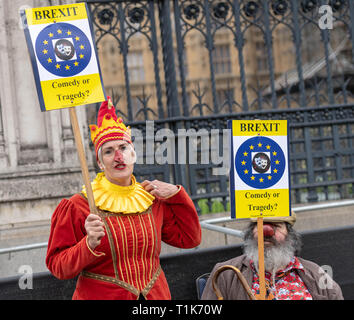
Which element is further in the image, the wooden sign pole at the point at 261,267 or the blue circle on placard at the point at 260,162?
the blue circle on placard at the point at 260,162

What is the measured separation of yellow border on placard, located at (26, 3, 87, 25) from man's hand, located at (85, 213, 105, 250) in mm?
1036

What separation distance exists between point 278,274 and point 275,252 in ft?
0.51

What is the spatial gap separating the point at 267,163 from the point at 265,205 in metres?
0.24

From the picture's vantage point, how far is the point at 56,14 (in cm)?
325

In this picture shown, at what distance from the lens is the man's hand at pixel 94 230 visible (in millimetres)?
2977

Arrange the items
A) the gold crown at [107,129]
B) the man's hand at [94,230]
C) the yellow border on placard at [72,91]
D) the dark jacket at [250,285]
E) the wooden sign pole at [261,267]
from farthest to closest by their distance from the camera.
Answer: the dark jacket at [250,285] < the gold crown at [107,129] < the yellow border on placard at [72,91] < the wooden sign pole at [261,267] < the man's hand at [94,230]

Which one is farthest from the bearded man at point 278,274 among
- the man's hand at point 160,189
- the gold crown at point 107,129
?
the gold crown at point 107,129

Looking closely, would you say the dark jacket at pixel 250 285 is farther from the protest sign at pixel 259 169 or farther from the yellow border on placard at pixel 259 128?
the yellow border on placard at pixel 259 128

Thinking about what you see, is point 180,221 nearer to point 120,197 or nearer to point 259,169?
point 120,197

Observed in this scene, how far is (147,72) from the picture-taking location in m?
44.1

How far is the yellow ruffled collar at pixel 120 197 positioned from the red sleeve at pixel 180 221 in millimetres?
138

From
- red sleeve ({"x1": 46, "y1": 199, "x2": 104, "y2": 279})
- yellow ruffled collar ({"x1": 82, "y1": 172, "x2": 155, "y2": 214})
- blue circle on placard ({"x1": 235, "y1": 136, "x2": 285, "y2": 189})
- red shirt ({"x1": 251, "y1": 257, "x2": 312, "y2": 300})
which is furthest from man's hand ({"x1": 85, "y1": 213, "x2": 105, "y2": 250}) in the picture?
red shirt ({"x1": 251, "y1": 257, "x2": 312, "y2": 300})
